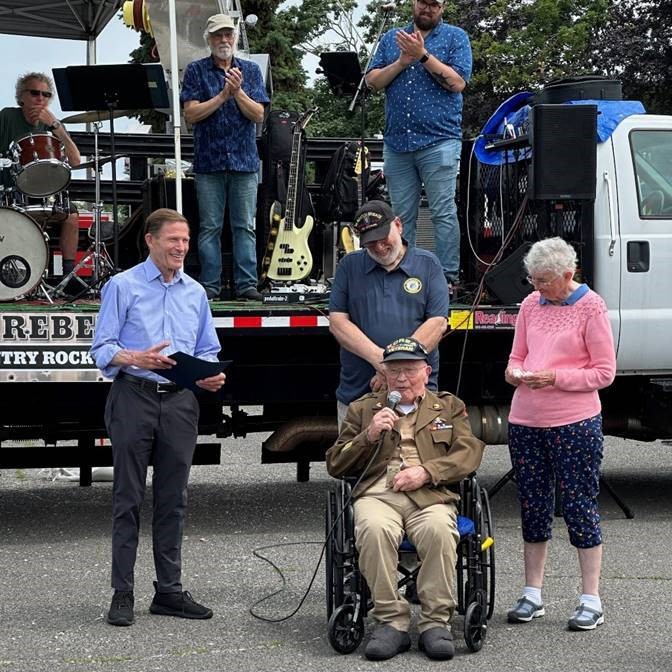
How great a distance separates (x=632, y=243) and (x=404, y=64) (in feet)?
5.73

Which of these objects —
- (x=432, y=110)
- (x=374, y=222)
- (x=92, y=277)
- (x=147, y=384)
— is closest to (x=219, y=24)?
(x=432, y=110)

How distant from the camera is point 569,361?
19.1ft

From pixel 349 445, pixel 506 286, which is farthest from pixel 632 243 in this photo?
pixel 349 445

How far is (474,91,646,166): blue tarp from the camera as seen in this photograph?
26.5 feet

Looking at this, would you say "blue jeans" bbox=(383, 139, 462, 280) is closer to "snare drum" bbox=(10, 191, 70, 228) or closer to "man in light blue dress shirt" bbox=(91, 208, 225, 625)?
"man in light blue dress shirt" bbox=(91, 208, 225, 625)

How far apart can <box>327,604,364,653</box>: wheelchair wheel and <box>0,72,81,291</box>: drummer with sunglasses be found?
502 cm

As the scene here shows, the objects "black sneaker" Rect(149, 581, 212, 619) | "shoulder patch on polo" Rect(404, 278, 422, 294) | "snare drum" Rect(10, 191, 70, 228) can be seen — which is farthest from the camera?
"snare drum" Rect(10, 191, 70, 228)

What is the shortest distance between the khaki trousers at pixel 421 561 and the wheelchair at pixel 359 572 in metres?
0.07

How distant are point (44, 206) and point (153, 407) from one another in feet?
13.4

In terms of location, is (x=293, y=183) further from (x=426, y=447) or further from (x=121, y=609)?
(x=121, y=609)

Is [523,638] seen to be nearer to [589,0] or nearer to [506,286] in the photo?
[506,286]

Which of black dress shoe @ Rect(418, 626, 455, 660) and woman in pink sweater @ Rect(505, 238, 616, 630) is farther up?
woman in pink sweater @ Rect(505, 238, 616, 630)

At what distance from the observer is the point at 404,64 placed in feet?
26.3

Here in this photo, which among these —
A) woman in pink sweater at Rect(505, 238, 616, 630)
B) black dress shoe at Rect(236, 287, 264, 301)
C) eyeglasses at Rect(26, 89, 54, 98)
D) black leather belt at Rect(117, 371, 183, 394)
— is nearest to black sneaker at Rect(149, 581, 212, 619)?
black leather belt at Rect(117, 371, 183, 394)
